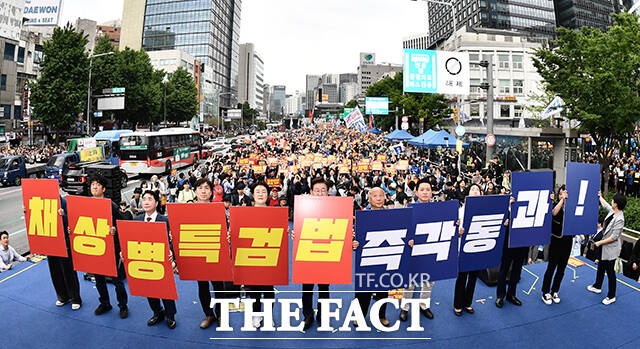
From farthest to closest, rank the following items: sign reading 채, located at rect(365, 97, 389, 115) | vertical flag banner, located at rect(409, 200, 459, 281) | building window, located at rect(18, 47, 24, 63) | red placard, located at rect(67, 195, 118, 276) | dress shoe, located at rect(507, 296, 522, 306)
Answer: sign reading 채, located at rect(365, 97, 389, 115), building window, located at rect(18, 47, 24, 63), dress shoe, located at rect(507, 296, 522, 306), red placard, located at rect(67, 195, 118, 276), vertical flag banner, located at rect(409, 200, 459, 281)

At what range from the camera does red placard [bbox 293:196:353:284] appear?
14.3 ft

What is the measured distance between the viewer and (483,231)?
16.0 ft

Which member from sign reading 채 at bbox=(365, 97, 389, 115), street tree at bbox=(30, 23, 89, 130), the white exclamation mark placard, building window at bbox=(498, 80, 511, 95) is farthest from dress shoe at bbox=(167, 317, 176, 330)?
building window at bbox=(498, 80, 511, 95)

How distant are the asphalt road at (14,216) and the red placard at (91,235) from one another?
6.47m

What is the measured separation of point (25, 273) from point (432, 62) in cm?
1408

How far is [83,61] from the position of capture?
30344 millimetres

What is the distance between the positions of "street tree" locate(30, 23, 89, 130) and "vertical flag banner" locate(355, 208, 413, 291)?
34.1 m

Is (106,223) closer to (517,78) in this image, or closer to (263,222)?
(263,222)

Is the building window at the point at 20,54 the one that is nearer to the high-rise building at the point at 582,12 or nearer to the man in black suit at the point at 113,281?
the man in black suit at the point at 113,281

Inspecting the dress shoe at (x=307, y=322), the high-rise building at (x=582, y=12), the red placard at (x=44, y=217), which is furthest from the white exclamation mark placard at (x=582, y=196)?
the high-rise building at (x=582, y=12)

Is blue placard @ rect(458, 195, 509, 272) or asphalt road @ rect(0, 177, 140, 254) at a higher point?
blue placard @ rect(458, 195, 509, 272)

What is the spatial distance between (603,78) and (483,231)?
12.1 metres

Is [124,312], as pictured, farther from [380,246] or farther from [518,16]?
[518,16]

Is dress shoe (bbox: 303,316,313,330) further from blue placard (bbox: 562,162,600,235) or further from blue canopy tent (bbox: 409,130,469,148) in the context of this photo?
blue canopy tent (bbox: 409,130,469,148)
